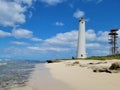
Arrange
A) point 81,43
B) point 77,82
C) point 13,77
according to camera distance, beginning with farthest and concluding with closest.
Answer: point 81,43
point 13,77
point 77,82

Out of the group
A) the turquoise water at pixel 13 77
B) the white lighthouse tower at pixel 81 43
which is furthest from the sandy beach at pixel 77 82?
the white lighthouse tower at pixel 81 43

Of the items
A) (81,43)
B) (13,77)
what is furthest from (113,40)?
(13,77)

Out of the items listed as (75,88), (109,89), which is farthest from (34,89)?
(109,89)

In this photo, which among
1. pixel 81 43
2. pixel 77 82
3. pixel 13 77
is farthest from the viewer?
pixel 81 43

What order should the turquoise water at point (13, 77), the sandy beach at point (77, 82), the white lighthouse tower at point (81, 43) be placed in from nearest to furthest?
the sandy beach at point (77, 82) < the turquoise water at point (13, 77) < the white lighthouse tower at point (81, 43)

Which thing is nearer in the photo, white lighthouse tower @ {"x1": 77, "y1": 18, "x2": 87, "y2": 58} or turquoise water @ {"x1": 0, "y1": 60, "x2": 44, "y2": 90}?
turquoise water @ {"x1": 0, "y1": 60, "x2": 44, "y2": 90}

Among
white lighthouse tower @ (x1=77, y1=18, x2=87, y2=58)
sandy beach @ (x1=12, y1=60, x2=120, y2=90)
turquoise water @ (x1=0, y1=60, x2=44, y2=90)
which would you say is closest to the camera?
sandy beach @ (x1=12, y1=60, x2=120, y2=90)

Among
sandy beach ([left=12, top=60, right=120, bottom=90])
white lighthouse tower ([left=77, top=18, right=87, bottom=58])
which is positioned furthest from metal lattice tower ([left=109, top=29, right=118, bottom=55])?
sandy beach ([left=12, top=60, right=120, bottom=90])

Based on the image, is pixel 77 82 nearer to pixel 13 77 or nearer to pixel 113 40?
pixel 13 77

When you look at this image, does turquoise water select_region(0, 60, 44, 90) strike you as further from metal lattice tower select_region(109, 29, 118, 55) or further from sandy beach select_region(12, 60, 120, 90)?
metal lattice tower select_region(109, 29, 118, 55)

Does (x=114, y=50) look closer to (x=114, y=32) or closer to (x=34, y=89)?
(x=114, y=32)

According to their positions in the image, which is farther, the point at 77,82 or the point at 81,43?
the point at 81,43

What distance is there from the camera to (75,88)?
9961 millimetres

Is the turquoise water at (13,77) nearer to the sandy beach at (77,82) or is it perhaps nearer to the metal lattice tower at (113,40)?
the sandy beach at (77,82)
